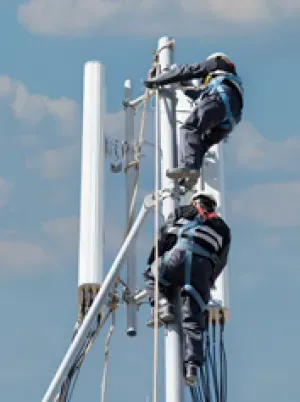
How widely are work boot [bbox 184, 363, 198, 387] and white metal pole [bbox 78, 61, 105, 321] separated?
2.26 metres

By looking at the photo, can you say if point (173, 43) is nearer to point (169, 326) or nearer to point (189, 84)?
point (189, 84)

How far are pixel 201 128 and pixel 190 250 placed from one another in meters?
1.55

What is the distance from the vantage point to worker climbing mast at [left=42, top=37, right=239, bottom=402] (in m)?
12.2

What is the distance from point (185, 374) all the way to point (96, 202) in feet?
10.7

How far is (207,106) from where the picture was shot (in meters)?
13.0

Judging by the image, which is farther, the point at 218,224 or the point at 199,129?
the point at 199,129

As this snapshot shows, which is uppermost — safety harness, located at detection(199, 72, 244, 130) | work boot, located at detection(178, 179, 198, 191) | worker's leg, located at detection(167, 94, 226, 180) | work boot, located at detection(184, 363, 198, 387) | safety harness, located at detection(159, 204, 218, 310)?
safety harness, located at detection(199, 72, 244, 130)

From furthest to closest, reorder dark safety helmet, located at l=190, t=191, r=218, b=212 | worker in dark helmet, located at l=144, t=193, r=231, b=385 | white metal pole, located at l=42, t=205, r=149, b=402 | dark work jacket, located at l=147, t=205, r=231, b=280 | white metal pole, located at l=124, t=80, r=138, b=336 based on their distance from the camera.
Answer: white metal pole, located at l=124, t=80, r=138, b=336 < white metal pole, located at l=42, t=205, r=149, b=402 < dark safety helmet, located at l=190, t=191, r=218, b=212 < dark work jacket, located at l=147, t=205, r=231, b=280 < worker in dark helmet, located at l=144, t=193, r=231, b=385

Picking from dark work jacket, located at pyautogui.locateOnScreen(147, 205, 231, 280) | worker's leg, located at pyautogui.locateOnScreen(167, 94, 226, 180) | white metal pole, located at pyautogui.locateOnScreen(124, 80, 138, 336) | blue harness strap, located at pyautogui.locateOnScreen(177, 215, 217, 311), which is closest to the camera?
blue harness strap, located at pyautogui.locateOnScreen(177, 215, 217, 311)

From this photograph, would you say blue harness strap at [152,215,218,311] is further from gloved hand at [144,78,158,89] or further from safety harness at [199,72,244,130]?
gloved hand at [144,78,158,89]

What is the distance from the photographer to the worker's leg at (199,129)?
1280 cm

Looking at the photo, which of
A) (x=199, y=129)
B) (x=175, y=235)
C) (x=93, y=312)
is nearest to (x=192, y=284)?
(x=175, y=235)

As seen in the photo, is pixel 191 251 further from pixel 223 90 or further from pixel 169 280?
pixel 223 90

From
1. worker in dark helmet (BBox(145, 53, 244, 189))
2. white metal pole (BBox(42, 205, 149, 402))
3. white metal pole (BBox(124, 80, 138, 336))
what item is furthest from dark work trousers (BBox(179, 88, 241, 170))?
white metal pole (BBox(124, 80, 138, 336))
